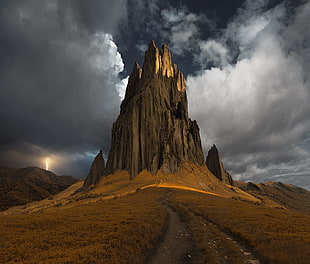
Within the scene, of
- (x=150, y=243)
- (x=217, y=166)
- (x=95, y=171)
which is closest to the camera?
(x=150, y=243)

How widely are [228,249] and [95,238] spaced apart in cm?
894

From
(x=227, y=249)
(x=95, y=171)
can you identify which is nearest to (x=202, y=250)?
(x=227, y=249)

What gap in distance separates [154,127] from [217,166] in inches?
2190

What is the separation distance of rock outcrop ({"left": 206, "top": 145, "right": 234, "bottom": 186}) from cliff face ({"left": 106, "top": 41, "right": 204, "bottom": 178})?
26294 millimetres

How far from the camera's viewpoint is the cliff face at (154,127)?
7650 cm

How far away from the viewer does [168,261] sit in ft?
35.3

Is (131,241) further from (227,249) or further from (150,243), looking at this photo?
(227,249)

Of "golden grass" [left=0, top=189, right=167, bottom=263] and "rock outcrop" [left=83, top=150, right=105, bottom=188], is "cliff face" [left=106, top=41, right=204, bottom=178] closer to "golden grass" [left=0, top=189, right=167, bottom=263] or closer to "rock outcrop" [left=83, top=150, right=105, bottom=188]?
"rock outcrop" [left=83, top=150, right=105, bottom=188]

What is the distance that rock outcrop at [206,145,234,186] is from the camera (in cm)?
10935

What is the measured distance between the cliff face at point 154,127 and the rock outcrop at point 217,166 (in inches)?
1035

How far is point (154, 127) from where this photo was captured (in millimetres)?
80875

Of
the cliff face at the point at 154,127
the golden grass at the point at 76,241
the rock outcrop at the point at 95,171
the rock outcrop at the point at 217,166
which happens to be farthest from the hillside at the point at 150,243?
the rock outcrop at the point at 217,166

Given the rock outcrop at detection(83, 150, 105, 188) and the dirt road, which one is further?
the rock outcrop at detection(83, 150, 105, 188)

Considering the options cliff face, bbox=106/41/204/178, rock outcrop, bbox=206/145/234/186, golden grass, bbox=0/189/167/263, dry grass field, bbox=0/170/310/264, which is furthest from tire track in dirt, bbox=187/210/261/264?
rock outcrop, bbox=206/145/234/186
